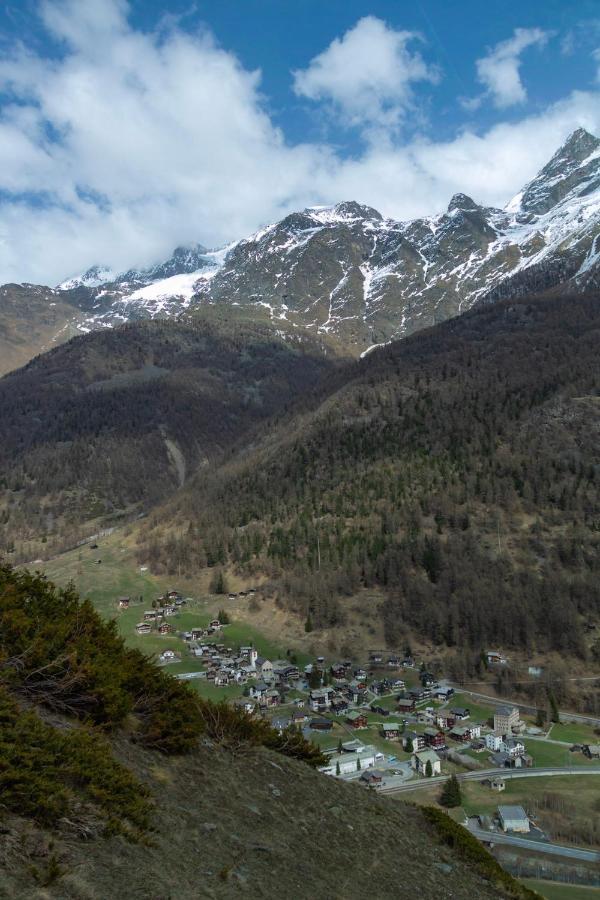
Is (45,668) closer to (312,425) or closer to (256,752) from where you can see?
(256,752)

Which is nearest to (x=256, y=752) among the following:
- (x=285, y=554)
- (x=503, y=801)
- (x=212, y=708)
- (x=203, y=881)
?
(x=212, y=708)

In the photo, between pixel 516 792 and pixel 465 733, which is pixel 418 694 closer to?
pixel 465 733

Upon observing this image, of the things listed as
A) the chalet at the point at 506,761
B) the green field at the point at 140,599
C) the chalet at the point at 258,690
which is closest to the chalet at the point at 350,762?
the chalet at the point at 506,761

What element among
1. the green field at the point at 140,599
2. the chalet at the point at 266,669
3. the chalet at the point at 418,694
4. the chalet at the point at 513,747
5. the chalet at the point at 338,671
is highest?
the green field at the point at 140,599

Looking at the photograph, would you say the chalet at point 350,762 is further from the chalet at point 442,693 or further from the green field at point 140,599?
the green field at point 140,599

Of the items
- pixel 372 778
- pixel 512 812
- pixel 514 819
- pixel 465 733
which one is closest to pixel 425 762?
pixel 372 778
